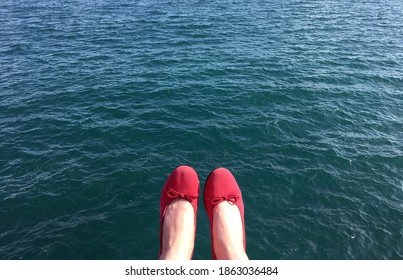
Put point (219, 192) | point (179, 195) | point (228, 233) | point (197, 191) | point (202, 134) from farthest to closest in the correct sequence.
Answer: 1. point (202, 134)
2. point (197, 191)
3. point (219, 192)
4. point (179, 195)
5. point (228, 233)

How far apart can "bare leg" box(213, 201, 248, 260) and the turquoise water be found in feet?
20.7

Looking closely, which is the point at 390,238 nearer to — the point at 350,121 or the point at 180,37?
the point at 350,121

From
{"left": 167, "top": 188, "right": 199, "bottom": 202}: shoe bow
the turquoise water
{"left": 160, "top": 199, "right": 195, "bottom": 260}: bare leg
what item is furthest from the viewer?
the turquoise water

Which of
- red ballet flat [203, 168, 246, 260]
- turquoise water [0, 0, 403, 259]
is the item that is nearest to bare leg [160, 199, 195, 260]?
red ballet flat [203, 168, 246, 260]

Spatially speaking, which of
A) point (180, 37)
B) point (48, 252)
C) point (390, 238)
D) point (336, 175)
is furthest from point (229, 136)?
point (180, 37)

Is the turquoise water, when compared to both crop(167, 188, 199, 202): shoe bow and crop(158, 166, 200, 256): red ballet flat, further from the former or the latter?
crop(167, 188, 199, 202): shoe bow

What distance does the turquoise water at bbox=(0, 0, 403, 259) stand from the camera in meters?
15.0

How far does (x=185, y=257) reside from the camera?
7656mm

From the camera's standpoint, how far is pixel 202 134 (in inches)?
809

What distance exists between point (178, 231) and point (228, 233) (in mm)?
1379

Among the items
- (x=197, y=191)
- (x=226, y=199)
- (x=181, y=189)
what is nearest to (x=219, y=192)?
(x=226, y=199)

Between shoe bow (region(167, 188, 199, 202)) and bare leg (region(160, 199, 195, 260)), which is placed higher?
shoe bow (region(167, 188, 199, 202))

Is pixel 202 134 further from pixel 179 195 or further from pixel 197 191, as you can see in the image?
pixel 179 195

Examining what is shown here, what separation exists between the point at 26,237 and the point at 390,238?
17858 mm
